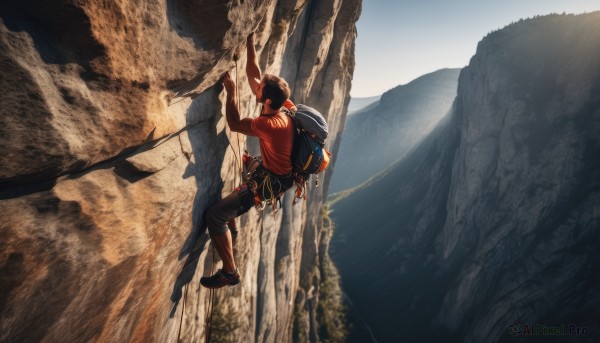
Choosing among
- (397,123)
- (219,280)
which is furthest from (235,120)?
(397,123)

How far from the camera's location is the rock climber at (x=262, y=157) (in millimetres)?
4238

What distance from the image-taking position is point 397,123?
494 ft

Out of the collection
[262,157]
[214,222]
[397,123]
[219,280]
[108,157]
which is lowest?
[397,123]

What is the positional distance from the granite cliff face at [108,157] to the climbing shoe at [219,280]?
0.47 meters

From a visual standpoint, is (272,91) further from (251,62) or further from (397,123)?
(397,123)

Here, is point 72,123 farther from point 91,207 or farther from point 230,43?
point 230,43

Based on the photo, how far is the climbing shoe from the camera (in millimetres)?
5039

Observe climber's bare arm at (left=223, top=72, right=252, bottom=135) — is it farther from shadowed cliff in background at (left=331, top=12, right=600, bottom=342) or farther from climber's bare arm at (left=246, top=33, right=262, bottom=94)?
shadowed cliff in background at (left=331, top=12, right=600, bottom=342)

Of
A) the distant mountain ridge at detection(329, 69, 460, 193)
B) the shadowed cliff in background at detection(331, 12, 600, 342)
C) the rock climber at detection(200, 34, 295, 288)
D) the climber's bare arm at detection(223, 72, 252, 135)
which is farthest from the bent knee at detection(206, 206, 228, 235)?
the distant mountain ridge at detection(329, 69, 460, 193)

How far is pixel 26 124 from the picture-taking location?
7.01ft

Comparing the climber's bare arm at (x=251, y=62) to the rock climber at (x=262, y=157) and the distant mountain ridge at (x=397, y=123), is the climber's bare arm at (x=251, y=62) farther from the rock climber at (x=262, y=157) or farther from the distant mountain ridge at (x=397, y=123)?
the distant mountain ridge at (x=397, y=123)

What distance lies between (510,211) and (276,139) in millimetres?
48991

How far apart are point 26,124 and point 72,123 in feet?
1.07

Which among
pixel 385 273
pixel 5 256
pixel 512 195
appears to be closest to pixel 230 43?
pixel 5 256
